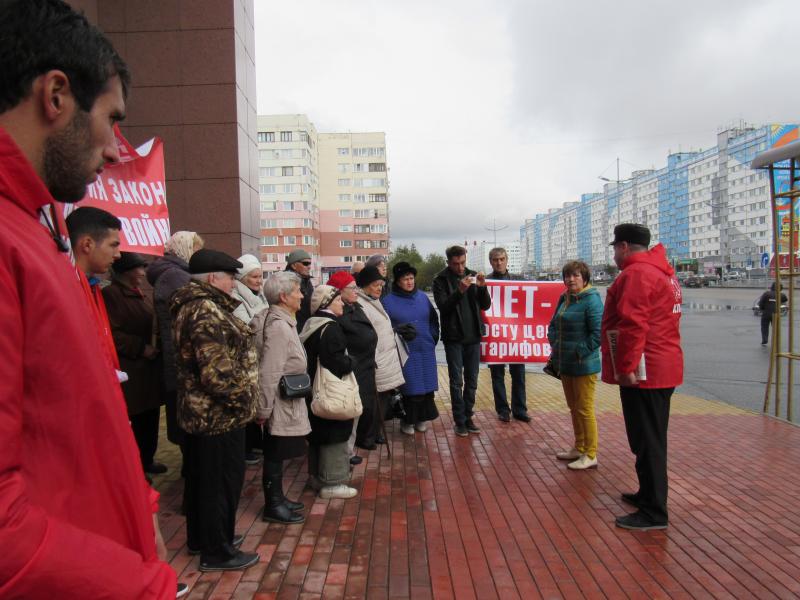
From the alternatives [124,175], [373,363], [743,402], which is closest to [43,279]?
[373,363]

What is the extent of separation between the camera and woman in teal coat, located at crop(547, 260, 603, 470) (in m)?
5.27

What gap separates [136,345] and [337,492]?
2.00m

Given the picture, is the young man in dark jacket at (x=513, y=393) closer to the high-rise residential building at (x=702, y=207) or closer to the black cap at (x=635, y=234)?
the black cap at (x=635, y=234)

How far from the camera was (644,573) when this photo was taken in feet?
10.9

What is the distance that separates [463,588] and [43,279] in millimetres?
2950

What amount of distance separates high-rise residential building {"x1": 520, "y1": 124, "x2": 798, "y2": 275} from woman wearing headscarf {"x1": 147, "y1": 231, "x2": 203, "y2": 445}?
268ft

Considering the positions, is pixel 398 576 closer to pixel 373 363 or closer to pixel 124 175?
pixel 373 363

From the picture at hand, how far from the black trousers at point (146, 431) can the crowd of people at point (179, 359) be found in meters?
0.02

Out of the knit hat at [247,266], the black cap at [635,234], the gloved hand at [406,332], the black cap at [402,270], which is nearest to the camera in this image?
the black cap at [635,234]

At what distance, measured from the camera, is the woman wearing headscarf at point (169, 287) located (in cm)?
441

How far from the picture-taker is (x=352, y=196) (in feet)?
271

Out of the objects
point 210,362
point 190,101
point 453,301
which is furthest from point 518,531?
point 190,101

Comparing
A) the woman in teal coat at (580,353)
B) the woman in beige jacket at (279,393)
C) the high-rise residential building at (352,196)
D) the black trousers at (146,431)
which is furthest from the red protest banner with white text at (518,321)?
the high-rise residential building at (352,196)

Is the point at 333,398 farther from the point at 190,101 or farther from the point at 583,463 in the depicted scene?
the point at 190,101
